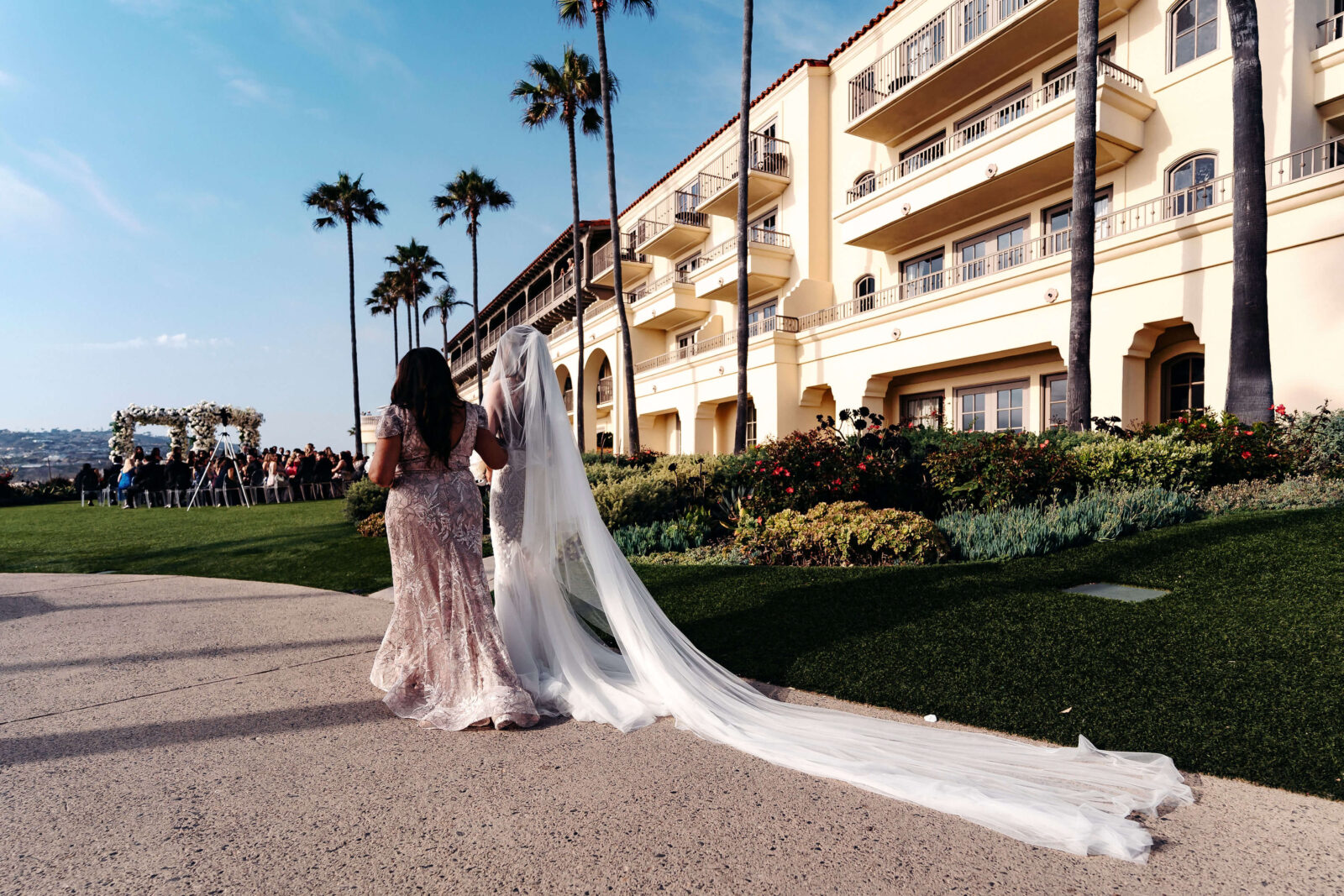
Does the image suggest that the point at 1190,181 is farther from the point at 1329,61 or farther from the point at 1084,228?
the point at 1084,228

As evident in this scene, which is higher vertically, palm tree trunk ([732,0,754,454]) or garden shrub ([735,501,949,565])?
palm tree trunk ([732,0,754,454])

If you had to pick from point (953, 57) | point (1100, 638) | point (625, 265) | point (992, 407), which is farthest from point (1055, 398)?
point (625, 265)

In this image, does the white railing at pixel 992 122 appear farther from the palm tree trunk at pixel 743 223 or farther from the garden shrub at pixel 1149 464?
the garden shrub at pixel 1149 464

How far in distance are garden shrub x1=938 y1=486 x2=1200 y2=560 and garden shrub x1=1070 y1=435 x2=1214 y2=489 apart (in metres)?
0.52

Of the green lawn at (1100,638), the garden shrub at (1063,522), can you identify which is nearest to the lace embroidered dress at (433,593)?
the green lawn at (1100,638)

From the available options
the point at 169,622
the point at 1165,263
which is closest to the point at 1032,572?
the point at 169,622

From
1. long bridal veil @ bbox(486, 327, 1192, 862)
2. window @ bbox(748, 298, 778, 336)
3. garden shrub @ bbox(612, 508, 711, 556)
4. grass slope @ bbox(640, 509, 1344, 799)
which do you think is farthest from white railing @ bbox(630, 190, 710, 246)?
long bridal veil @ bbox(486, 327, 1192, 862)

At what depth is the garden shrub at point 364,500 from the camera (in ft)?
42.7

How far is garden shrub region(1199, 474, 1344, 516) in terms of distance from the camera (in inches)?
287

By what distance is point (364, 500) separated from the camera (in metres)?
13.1

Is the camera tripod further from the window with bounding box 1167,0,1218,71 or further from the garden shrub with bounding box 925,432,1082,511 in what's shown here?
the window with bounding box 1167,0,1218,71

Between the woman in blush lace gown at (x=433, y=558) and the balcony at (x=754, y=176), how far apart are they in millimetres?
20574

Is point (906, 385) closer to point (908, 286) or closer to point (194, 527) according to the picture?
point (908, 286)

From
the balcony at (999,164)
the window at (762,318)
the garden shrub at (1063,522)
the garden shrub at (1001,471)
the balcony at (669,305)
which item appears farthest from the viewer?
the balcony at (669,305)
